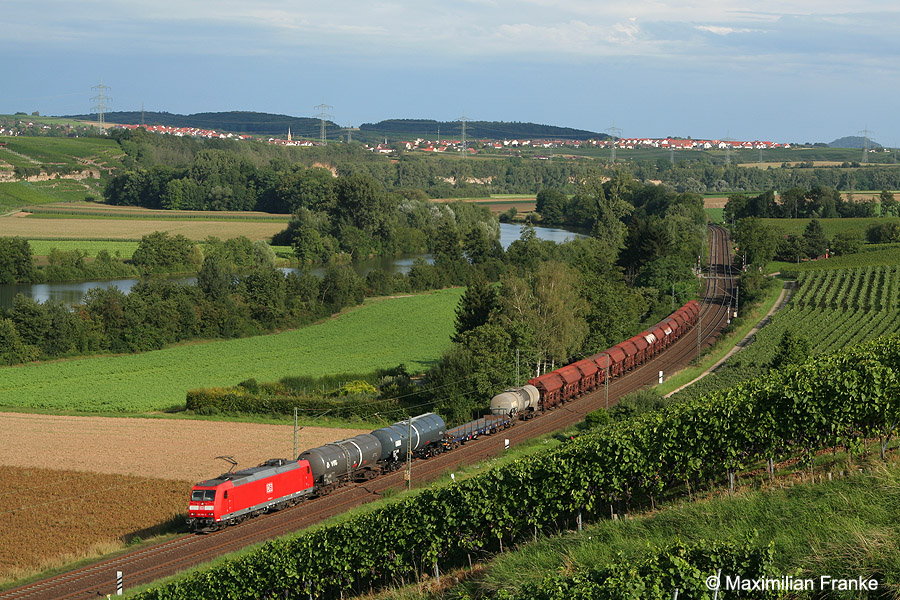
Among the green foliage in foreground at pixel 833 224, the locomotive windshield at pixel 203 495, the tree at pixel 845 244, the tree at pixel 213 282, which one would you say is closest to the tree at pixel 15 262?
the tree at pixel 213 282

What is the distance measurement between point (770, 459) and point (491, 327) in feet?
123

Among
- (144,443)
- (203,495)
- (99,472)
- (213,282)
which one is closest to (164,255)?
(213,282)

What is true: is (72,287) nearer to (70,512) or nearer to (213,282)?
(213,282)

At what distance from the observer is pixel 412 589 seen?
22812 millimetres

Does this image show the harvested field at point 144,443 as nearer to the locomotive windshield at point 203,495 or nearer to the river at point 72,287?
the locomotive windshield at point 203,495

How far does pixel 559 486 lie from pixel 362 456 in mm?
17658

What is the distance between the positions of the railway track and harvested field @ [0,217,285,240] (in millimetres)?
109996

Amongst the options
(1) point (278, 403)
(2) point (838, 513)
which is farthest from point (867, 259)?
(2) point (838, 513)

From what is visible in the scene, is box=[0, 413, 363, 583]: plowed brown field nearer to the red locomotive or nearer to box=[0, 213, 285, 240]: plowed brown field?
the red locomotive

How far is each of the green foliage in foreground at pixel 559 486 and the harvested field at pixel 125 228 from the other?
133834mm

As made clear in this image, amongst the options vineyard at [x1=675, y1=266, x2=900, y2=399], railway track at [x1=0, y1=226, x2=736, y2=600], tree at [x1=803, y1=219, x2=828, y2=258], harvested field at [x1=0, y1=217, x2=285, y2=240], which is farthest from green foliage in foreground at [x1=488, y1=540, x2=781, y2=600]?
harvested field at [x1=0, y1=217, x2=285, y2=240]

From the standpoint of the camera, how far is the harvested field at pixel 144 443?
4581 cm

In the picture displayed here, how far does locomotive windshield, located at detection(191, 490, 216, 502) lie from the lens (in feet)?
115

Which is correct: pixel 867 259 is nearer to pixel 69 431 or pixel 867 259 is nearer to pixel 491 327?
pixel 491 327
